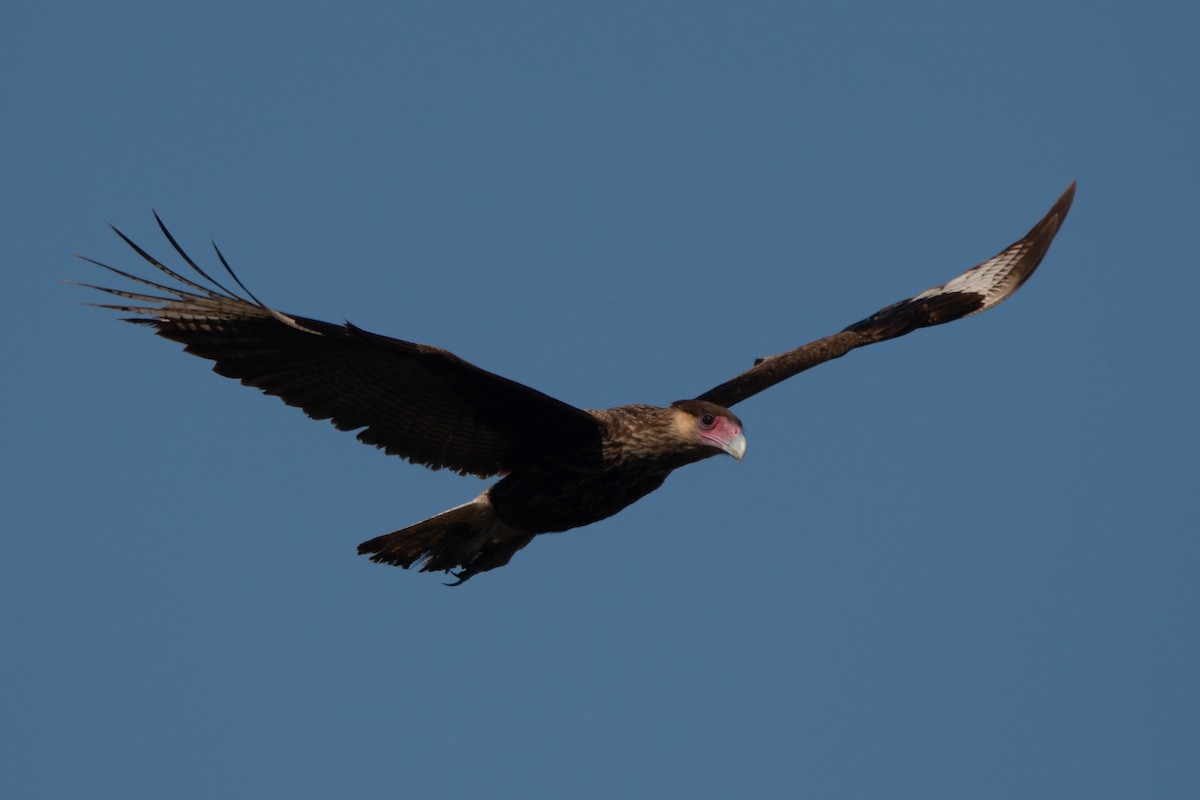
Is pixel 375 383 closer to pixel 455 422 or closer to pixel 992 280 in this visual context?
pixel 455 422

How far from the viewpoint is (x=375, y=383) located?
24.9 feet

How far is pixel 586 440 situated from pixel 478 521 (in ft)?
2.95

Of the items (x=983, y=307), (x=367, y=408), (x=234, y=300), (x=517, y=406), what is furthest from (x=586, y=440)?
(x=983, y=307)

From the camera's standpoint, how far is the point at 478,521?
27.5 feet

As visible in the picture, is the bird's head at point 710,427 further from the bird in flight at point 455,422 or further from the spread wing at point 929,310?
the spread wing at point 929,310

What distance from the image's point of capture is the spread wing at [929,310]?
952 centimetres

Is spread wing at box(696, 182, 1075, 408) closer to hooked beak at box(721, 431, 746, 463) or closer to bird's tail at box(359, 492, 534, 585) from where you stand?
hooked beak at box(721, 431, 746, 463)

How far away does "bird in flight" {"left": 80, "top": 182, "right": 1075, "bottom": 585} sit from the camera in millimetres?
7047

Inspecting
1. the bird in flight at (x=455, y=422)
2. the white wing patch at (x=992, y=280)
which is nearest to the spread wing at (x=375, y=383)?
the bird in flight at (x=455, y=422)

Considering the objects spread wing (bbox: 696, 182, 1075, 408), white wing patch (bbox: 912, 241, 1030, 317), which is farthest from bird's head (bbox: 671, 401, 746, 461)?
white wing patch (bbox: 912, 241, 1030, 317)

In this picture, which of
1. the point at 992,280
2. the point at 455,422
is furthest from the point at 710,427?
the point at 992,280

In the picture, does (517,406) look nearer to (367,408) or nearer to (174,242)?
(367,408)

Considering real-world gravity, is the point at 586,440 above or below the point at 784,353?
below

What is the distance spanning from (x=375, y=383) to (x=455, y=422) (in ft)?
1.91
